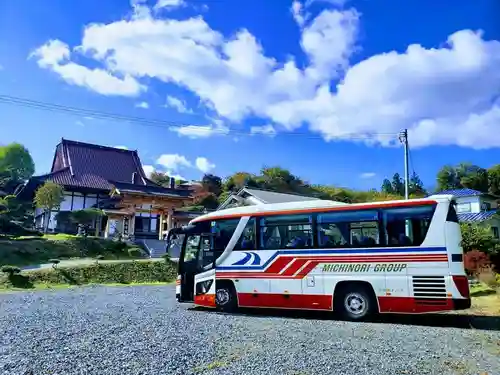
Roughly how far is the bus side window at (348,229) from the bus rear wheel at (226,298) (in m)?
2.77

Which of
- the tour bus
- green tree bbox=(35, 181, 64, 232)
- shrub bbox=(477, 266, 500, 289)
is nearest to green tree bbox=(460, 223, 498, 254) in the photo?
shrub bbox=(477, 266, 500, 289)

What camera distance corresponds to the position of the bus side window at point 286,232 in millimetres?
10508

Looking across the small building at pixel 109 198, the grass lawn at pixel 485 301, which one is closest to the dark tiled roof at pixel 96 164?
the small building at pixel 109 198

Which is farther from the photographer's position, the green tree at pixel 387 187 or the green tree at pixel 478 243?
the green tree at pixel 387 187

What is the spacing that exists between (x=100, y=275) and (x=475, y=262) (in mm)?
17810

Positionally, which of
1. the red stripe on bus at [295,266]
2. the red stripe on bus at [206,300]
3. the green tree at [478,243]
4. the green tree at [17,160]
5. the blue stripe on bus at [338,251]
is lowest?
the red stripe on bus at [206,300]

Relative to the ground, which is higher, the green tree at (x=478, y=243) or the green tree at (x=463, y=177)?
the green tree at (x=463, y=177)

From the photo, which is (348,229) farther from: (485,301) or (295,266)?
(485,301)

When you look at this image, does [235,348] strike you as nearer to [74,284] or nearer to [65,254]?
[74,284]

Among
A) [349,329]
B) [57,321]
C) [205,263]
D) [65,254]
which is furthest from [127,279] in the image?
[349,329]

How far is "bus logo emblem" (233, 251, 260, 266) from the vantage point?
1090cm

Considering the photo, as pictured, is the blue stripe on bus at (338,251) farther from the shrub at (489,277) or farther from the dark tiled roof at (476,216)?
the dark tiled roof at (476,216)

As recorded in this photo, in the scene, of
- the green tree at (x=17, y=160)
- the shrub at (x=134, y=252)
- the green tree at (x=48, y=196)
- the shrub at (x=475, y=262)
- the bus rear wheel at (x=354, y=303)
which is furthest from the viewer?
the green tree at (x=17, y=160)

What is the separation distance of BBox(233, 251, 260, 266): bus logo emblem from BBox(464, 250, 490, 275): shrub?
40.2 feet
